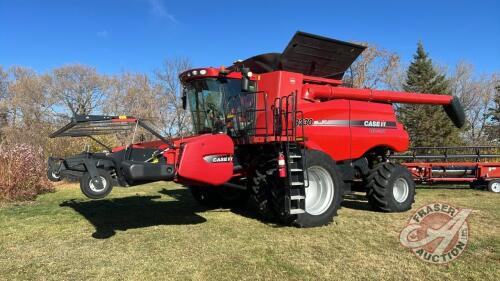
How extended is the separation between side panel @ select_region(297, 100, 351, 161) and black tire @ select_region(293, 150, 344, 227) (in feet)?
1.43

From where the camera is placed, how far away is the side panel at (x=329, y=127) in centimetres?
790

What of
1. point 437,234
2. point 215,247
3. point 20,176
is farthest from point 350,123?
point 20,176

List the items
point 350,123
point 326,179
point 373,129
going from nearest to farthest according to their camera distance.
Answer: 1. point 326,179
2. point 350,123
3. point 373,129

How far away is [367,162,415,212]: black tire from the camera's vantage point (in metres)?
8.37

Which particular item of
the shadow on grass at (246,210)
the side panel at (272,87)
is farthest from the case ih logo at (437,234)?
the side panel at (272,87)

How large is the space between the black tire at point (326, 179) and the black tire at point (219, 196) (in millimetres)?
2259

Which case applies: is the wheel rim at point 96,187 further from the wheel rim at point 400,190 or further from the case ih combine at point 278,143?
the wheel rim at point 400,190

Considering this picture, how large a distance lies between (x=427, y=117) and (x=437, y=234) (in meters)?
26.8

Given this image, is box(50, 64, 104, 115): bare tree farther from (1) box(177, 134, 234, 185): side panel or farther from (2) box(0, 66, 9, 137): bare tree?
(1) box(177, 134, 234, 185): side panel

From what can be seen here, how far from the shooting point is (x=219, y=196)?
9.18 m

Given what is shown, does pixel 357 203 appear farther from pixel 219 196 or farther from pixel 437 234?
pixel 437 234

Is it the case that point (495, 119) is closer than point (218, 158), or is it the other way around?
point (218, 158)

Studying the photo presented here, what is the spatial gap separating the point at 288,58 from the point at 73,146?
507 inches

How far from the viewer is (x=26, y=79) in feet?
130
